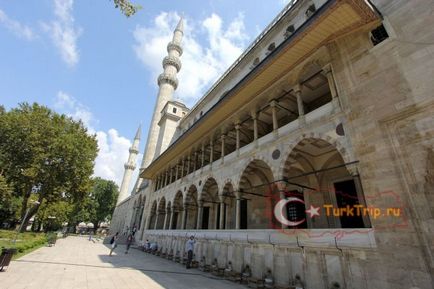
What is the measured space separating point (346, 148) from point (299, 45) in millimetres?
4377

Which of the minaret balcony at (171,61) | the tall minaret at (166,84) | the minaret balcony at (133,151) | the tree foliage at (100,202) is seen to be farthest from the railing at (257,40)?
the tree foliage at (100,202)

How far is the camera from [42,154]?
69.5 ft

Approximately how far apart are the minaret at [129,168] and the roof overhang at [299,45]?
42.7m

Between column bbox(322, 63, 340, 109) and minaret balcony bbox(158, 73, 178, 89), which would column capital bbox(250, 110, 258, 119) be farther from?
minaret balcony bbox(158, 73, 178, 89)

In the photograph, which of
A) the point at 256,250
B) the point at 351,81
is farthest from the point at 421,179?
the point at 256,250

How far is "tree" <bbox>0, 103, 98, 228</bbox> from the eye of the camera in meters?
21.2

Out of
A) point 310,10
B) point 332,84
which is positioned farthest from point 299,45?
point 310,10

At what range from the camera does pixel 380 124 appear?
6.52m

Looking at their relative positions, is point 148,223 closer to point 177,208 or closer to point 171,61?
point 177,208

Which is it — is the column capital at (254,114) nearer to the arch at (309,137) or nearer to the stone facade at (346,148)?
the stone facade at (346,148)

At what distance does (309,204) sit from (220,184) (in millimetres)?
4965

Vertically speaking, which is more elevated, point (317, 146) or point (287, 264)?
point (317, 146)

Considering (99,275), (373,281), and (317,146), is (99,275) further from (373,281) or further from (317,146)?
(317,146)

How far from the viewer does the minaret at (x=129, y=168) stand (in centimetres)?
4910
